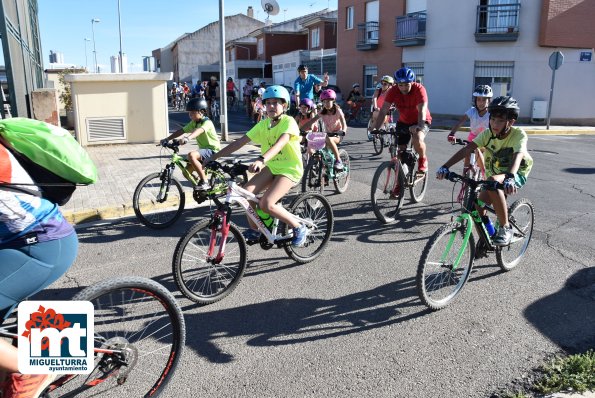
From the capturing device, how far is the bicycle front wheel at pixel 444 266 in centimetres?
412

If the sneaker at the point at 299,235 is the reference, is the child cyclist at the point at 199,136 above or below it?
above

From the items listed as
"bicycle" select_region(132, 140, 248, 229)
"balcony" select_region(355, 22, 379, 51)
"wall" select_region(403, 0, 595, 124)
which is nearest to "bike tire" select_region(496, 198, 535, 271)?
"bicycle" select_region(132, 140, 248, 229)

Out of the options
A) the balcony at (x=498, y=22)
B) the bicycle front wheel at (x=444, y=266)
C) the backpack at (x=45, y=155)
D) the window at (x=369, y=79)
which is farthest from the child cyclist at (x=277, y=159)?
the window at (x=369, y=79)

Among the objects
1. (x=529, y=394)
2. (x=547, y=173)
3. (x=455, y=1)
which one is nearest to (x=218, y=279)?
(x=529, y=394)

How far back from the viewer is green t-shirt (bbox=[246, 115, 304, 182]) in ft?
16.5

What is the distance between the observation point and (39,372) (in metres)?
2.36

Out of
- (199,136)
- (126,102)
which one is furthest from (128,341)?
(126,102)

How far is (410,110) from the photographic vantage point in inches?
294

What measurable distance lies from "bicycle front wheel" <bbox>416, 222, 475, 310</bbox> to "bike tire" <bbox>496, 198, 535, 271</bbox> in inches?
24.5

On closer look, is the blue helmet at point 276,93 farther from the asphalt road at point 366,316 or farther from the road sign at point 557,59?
the road sign at point 557,59

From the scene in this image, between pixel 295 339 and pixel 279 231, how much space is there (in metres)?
1.50

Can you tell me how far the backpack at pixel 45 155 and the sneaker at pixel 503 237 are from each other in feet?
12.3

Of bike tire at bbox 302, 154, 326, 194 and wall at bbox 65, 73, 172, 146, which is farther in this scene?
wall at bbox 65, 73, 172, 146
